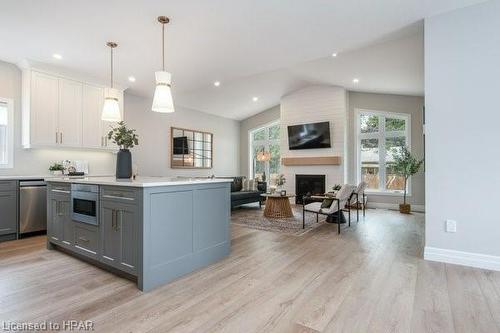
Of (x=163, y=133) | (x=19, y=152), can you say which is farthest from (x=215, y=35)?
(x=163, y=133)

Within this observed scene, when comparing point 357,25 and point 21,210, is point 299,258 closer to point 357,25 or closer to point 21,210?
point 357,25

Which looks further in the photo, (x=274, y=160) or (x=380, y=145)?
(x=274, y=160)

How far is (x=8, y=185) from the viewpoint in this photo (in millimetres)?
4035

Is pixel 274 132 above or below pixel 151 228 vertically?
above

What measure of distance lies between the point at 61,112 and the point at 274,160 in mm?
6436

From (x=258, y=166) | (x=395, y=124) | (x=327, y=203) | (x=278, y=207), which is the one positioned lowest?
(x=278, y=207)

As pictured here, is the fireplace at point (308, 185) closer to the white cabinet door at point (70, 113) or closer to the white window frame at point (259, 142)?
the white window frame at point (259, 142)

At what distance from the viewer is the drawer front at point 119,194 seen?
96.1 inches

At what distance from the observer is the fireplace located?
7777mm

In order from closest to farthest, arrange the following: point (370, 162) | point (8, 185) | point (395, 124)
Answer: point (8, 185)
point (395, 124)
point (370, 162)

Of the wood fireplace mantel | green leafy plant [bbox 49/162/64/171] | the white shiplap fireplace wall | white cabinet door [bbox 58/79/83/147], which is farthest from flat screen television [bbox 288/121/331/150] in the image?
green leafy plant [bbox 49/162/64/171]

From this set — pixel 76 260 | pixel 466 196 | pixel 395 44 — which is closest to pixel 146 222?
pixel 76 260

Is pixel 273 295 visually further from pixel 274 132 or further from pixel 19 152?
pixel 274 132

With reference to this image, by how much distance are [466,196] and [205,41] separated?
3798 millimetres
